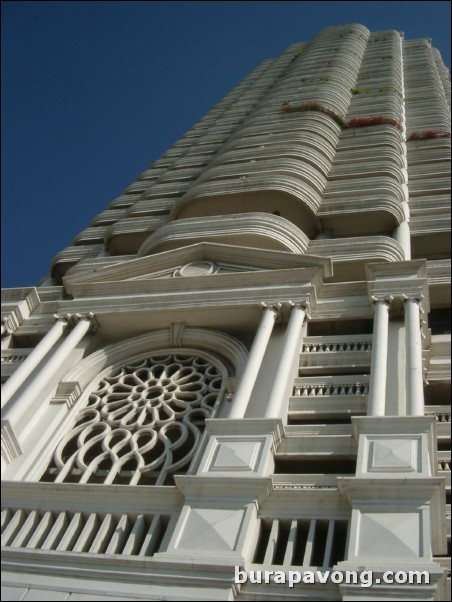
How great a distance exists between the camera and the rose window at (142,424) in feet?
46.1

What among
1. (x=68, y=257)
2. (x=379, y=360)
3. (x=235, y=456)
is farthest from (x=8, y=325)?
(x=379, y=360)

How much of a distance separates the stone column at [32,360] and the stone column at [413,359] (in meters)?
7.19

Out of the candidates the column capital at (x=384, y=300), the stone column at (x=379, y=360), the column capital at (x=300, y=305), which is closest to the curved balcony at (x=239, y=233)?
the column capital at (x=300, y=305)

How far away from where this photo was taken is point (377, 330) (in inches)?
609

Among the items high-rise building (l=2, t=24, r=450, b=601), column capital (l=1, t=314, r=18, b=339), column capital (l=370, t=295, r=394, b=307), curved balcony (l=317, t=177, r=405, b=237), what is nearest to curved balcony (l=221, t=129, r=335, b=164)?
high-rise building (l=2, t=24, r=450, b=601)

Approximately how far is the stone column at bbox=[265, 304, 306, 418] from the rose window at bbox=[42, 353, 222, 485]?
1557 mm

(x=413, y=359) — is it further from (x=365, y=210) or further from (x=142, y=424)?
(x=365, y=210)

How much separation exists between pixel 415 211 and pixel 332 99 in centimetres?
1287

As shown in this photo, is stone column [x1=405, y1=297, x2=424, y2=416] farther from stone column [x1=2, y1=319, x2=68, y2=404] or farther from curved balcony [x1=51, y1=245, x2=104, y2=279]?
curved balcony [x1=51, y1=245, x2=104, y2=279]

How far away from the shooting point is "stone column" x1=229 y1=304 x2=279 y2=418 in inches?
537

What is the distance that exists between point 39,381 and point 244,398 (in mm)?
4173

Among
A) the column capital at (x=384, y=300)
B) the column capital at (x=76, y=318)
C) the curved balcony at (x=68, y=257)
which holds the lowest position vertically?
the column capital at (x=76, y=318)

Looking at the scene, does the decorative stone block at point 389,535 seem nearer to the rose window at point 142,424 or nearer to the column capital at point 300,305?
the rose window at point 142,424

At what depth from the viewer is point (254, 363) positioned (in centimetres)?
1484
